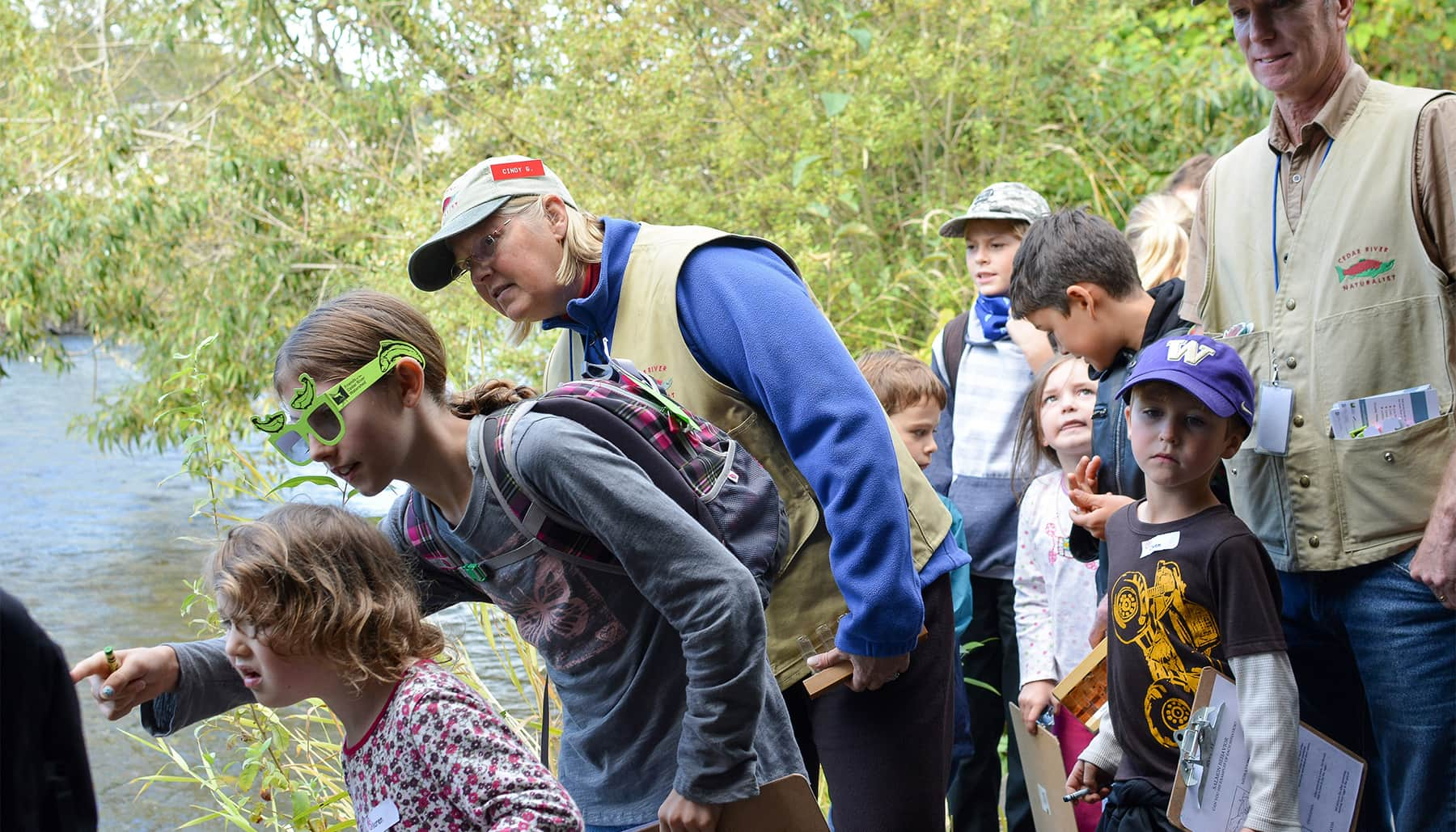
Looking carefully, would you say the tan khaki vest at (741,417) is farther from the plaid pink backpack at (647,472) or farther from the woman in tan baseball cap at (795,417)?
the plaid pink backpack at (647,472)

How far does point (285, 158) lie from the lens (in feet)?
26.8

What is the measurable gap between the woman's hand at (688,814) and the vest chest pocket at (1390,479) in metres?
1.18

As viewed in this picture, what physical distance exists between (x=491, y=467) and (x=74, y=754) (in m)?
0.75

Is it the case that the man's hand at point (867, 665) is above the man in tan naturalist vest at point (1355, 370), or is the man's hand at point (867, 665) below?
below

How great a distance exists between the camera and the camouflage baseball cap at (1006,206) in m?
4.12

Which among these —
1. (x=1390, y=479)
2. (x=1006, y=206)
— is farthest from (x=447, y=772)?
(x=1006, y=206)

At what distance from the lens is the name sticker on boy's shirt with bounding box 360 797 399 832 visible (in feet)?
5.70

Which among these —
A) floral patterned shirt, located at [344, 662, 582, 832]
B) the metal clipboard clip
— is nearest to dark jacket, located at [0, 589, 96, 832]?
floral patterned shirt, located at [344, 662, 582, 832]

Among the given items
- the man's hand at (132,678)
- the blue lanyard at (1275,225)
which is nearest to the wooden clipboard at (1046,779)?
the blue lanyard at (1275,225)

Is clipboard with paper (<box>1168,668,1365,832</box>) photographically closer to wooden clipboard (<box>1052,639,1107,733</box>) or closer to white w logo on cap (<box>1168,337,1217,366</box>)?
wooden clipboard (<box>1052,639,1107,733</box>)

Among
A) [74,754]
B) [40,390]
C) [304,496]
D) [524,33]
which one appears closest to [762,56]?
[524,33]

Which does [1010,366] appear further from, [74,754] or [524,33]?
[524,33]

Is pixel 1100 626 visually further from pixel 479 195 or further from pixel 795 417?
pixel 479 195

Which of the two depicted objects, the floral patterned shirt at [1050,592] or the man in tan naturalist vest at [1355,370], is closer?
the man in tan naturalist vest at [1355,370]
